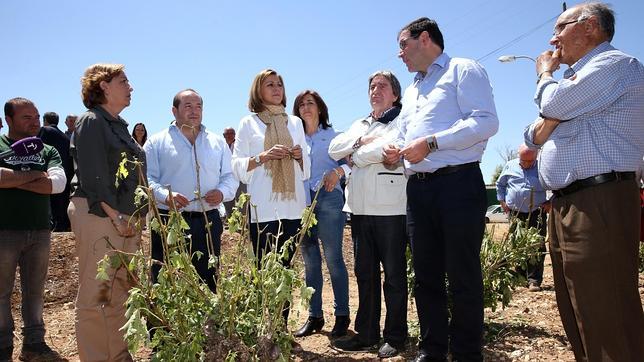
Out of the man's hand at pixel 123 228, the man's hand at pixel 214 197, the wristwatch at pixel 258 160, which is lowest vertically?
the man's hand at pixel 123 228

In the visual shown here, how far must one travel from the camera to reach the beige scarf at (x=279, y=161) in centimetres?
431

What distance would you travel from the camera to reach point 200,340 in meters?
2.43

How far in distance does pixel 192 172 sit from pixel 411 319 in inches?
91.7

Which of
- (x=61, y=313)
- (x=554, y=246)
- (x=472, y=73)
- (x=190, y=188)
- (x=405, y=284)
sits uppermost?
(x=472, y=73)

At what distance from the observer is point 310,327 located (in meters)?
4.60

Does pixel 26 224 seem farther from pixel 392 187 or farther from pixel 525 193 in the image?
pixel 525 193

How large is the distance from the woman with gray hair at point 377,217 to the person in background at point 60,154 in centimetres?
522

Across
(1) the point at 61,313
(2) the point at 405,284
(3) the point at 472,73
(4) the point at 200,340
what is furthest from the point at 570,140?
(1) the point at 61,313

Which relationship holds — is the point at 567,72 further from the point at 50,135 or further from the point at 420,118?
the point at 50,135

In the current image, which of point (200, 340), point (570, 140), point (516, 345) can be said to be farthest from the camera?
point (516, 345)

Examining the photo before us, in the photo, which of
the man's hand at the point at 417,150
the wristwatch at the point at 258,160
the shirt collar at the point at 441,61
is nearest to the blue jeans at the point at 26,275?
the wristwatch at the point at 258,160

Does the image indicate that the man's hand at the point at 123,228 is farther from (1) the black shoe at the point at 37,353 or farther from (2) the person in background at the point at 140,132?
(2) the person in background at the point at 140,132

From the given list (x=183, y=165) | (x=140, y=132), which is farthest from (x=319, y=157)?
(x=140, y=132)

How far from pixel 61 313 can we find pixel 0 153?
2.32 m
